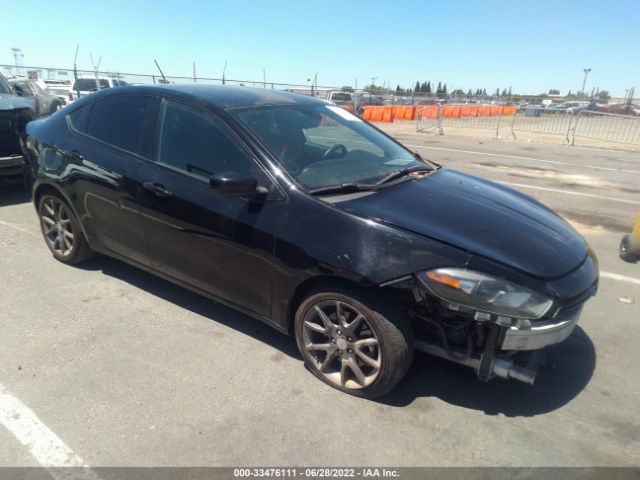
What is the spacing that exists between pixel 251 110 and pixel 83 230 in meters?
1.98

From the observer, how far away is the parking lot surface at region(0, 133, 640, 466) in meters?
2.34

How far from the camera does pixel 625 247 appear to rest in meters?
5.06

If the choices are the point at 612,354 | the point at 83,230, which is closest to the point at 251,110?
the point at 83,230

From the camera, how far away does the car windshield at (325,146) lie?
9.79ft

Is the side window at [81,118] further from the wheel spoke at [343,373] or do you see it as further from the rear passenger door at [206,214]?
the wheel spoke at [343,373]

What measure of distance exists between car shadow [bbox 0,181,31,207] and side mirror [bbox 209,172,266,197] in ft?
17.0

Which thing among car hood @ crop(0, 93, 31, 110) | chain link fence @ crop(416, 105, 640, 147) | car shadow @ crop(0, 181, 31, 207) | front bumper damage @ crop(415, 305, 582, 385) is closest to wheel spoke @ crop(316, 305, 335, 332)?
front bumper damage @ crop(415, 305, 582, 385)

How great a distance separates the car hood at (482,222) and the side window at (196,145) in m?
0.83

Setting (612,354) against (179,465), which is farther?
(612,354)

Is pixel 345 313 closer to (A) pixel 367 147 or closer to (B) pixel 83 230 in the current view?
(A) pixel 367 147

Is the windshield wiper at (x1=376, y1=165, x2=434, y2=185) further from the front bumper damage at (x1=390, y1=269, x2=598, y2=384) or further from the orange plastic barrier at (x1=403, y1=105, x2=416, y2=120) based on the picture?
the orange plastic barrier at (x1=403, y1=105, x2=416, y2=120)

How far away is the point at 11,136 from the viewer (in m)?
6.14

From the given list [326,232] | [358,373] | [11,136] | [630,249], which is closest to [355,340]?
[358,373]

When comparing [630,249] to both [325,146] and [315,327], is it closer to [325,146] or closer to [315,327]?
[325,146]
